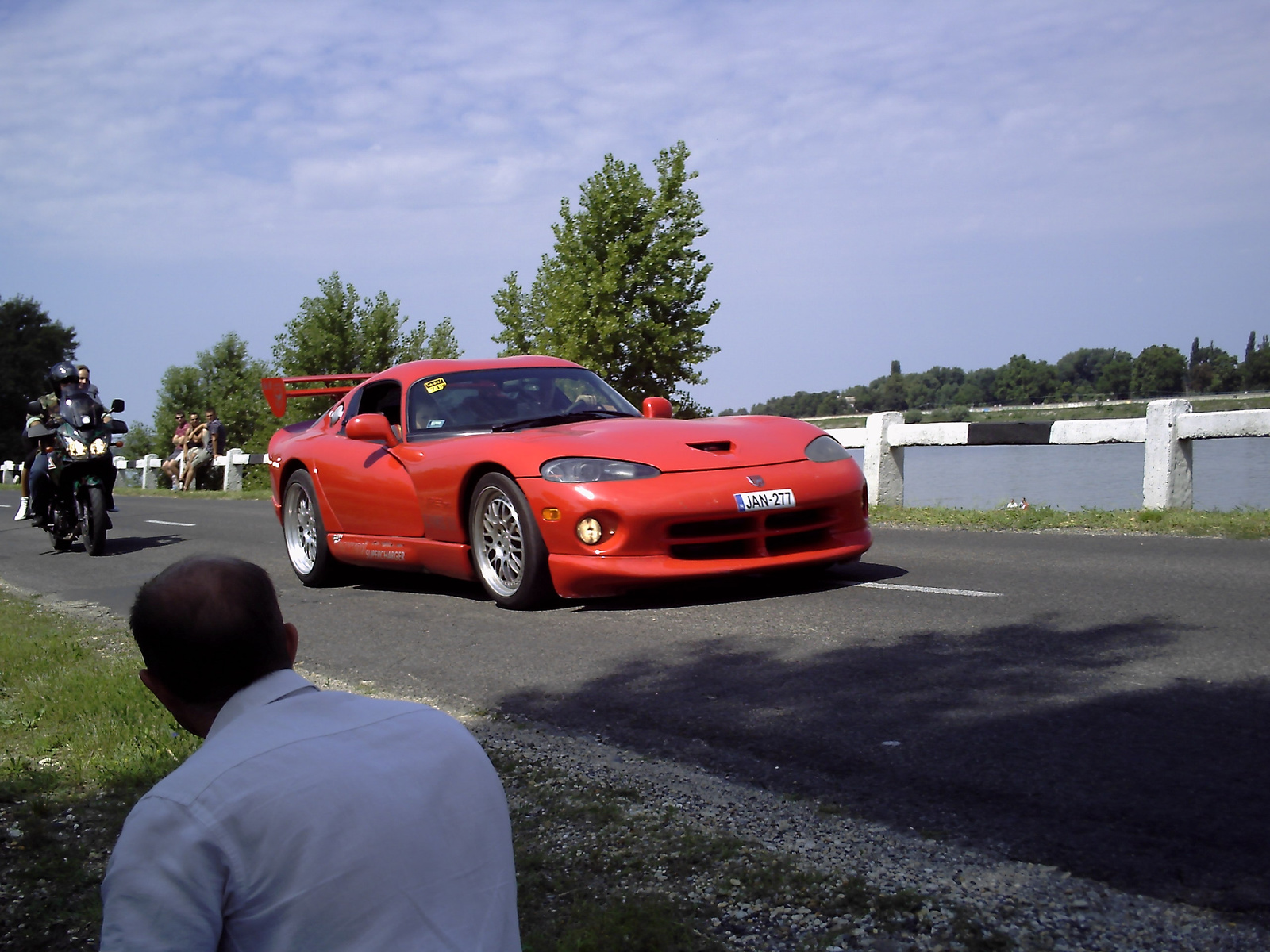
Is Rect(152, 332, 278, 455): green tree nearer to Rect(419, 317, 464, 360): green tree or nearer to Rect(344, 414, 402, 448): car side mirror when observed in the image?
Rect(419, 317, 464, 360): green tree

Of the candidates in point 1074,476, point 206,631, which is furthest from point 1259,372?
point 206,631

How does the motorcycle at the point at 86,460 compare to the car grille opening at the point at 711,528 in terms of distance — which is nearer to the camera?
the car grille opening at the point at 711,528

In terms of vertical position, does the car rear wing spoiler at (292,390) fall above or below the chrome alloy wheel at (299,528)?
above

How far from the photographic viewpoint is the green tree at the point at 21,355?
69.3m

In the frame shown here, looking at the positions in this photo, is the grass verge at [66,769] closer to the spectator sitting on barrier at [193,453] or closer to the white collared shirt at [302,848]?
the white collared shirt at [302,848]

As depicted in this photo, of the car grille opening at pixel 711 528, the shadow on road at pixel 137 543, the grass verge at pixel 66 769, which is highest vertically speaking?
the car grille opening at pixel 711 528

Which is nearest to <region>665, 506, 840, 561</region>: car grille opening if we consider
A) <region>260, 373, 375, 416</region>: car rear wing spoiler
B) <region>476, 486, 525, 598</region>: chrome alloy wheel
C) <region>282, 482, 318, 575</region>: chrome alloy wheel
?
<region>476, 486, 525, 598</region>: chrome alloy wheel

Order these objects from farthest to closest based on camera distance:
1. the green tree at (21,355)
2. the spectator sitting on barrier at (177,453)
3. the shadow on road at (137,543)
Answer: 1. the green tree at (21,355)
2. the spectator sitting on barrier at (177,453)
3. the shadow on road at (137,543)

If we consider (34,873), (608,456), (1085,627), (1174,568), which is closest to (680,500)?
(608,456)

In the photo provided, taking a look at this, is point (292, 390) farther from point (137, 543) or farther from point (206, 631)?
point (206, 631)

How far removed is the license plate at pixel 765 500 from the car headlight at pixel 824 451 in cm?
44

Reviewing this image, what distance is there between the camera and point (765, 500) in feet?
20.4

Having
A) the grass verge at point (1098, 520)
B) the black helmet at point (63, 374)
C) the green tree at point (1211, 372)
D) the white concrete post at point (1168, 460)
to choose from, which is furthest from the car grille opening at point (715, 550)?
the green tree at point (1211, 372)

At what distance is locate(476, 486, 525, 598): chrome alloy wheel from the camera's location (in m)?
6.53
